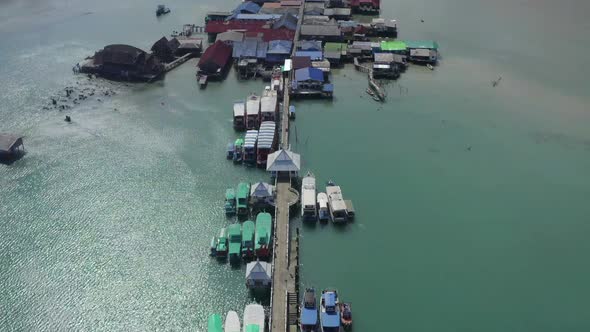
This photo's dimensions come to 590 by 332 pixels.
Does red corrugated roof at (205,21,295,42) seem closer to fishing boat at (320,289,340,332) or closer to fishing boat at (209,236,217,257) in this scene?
fishing boat at (209,236,217,257)

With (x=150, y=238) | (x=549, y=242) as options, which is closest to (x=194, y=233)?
(x=150, y=238)

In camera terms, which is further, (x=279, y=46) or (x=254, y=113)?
(x=279, y=46)

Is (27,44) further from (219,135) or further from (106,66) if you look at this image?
(219,135)

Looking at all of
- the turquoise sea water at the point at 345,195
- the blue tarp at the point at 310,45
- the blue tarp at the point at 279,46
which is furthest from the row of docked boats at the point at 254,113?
the blue tarp at the point at 310,45

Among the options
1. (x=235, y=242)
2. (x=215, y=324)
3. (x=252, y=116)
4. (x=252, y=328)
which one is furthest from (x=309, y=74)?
(x=252, y=328)

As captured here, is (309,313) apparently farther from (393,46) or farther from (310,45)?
(393,46)

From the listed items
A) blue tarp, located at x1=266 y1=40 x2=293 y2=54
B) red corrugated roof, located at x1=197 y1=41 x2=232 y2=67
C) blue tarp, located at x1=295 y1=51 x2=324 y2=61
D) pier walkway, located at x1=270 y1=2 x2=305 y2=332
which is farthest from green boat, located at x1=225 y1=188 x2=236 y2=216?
blue tarp, located at x1=295 y1=51 x2=324 y2=61
